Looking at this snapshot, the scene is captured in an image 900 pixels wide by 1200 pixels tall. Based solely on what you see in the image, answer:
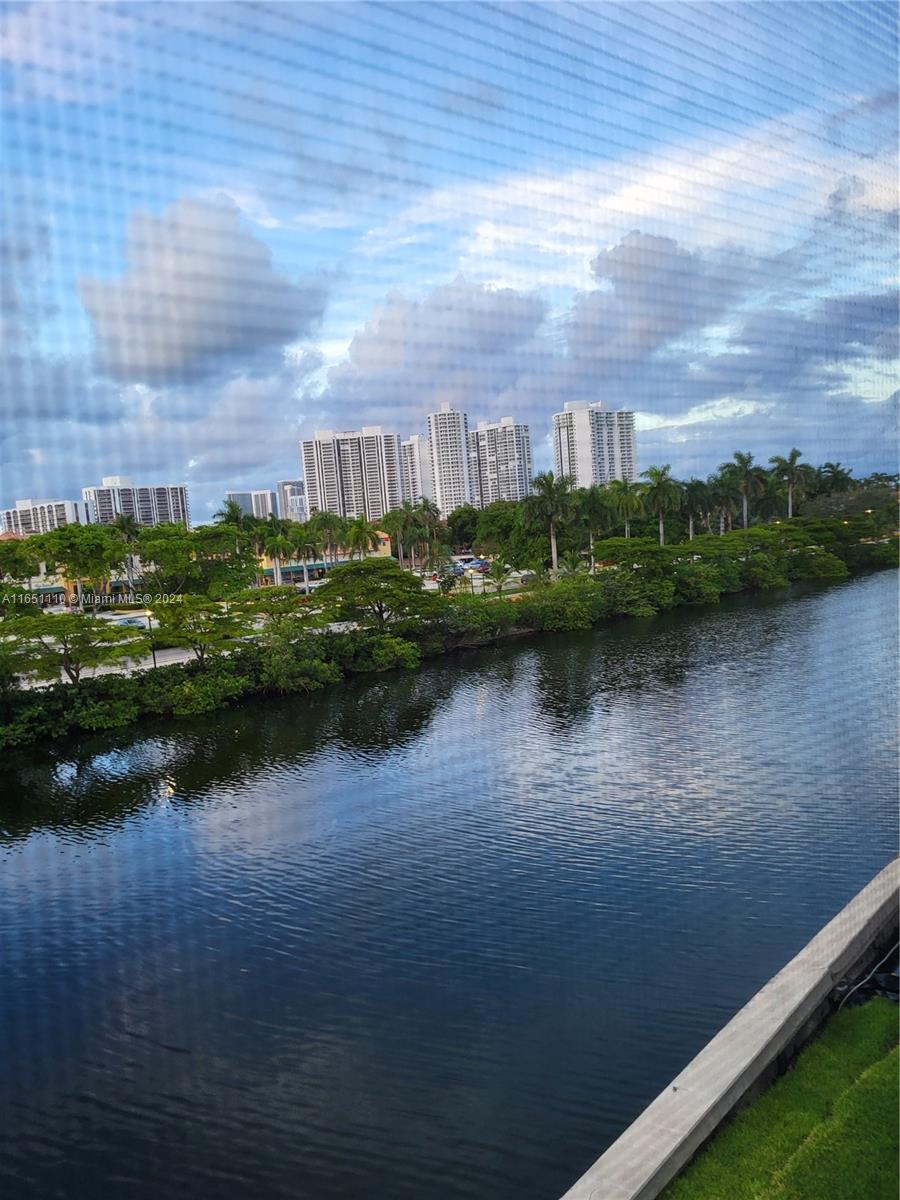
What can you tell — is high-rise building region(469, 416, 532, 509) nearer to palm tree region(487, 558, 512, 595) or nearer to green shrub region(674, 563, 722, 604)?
palm tree region(487, 558, 512, 595)

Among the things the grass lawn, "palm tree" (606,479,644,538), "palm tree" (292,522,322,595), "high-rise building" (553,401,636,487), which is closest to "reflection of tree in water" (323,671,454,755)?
"palm tree" (292,522,322,595)

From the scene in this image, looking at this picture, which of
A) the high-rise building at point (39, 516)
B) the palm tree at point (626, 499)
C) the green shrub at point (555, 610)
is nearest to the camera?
the high-rise building at point (39, 516)

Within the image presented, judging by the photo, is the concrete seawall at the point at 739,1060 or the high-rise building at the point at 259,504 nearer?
the concrete seawall at the point at 739,1060

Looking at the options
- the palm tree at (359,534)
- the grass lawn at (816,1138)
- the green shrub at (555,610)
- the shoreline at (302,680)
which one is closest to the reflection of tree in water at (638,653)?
the green shrub at (555,610)

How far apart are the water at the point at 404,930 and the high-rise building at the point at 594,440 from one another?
136cm

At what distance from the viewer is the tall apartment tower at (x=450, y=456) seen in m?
5.33

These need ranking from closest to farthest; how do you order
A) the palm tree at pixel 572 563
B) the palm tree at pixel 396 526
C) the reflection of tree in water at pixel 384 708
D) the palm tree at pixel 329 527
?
the reflection of tree in water at pixel 384 708, the palm tree at pixel 329 527, the palm tree at pixel 572 563, the palm tree at pixel 396 526

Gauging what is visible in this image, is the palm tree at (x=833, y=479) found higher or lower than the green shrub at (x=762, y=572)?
higher

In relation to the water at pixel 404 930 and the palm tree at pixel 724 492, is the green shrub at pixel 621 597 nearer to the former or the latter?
the palm tree at pixel 724 492

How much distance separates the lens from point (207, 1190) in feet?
5.19

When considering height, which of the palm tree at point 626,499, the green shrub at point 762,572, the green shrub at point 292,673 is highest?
the palm tree at point 626,499

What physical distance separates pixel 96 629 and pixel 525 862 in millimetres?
3679

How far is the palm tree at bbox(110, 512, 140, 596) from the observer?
3.66 metres

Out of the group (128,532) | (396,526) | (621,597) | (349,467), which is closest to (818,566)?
(621,597)
